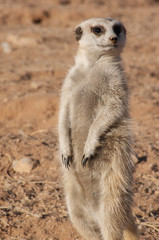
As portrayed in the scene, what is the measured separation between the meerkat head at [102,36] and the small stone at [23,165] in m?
1.14

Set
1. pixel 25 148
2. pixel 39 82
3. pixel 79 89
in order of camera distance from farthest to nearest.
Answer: pixel 39 82 < pixel 25 148 < pixel 79 89

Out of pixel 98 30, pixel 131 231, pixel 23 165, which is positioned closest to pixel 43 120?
pixel 23 165

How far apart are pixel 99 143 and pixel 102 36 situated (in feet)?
2.68

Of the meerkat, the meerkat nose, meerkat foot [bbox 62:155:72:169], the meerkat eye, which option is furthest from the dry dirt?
the meerkat nose

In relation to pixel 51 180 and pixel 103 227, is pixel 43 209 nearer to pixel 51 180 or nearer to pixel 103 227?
pixel 51 180

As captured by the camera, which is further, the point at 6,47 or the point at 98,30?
the point at 6,47

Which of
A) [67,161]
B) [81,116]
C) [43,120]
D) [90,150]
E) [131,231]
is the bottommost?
[43,120]

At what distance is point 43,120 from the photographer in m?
5.05

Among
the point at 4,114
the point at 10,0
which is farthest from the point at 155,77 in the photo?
the point at 10,0

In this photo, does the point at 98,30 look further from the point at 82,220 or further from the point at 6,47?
the point at 6,47

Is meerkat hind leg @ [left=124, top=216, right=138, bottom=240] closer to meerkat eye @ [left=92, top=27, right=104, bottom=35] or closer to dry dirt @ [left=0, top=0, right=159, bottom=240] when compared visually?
dry dirt @ [left=0, top=0, right=159, bottom=240]

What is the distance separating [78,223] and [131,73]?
14.0ft

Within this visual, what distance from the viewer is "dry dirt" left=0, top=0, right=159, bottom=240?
10.5ft

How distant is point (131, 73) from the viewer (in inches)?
267
